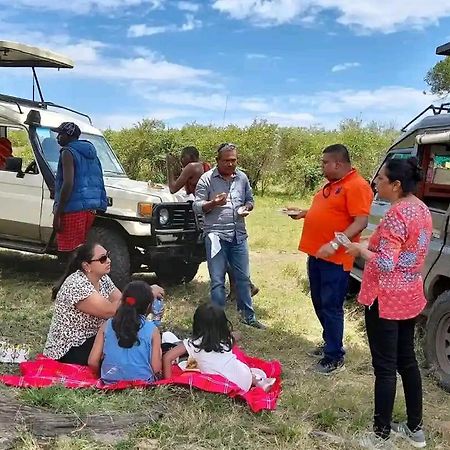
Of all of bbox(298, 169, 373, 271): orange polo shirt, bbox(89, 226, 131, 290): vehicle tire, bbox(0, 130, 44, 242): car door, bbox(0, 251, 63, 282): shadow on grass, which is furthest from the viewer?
bbox(0, 251, 63, 282): shadow on grass

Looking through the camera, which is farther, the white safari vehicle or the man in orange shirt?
the white safari vehicle

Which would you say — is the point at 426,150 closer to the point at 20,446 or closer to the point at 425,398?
the point at 425,398

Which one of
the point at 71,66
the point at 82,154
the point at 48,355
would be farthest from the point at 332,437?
the point at 71,66

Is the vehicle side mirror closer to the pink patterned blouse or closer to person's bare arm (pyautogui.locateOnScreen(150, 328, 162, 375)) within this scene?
person's bare arm (pyautogui.locateOnScreen(150, 328, 162, 375))

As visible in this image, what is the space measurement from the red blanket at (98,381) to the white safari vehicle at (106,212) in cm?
244

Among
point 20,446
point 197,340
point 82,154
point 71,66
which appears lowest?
point 20,446

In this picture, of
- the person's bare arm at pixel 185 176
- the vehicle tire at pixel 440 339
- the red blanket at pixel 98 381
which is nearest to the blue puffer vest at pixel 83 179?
the person's bare arm at pixel 185 176

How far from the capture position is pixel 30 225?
23.7 feet

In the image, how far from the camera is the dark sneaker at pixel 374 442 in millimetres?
3463

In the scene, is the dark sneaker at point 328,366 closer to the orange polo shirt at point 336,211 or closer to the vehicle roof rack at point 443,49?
the orange polo shirt at point 336,211

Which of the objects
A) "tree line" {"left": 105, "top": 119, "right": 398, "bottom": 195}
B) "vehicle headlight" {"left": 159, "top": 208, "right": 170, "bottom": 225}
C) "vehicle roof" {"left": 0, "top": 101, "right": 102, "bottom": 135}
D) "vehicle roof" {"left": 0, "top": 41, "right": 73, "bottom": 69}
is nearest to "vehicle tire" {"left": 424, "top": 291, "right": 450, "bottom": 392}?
"vehicle headlight" {"left": 159, "top": 208, "right": 170, "bottom": 225}

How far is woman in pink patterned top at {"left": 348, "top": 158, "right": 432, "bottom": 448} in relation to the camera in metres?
3.37

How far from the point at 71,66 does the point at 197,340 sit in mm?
5390

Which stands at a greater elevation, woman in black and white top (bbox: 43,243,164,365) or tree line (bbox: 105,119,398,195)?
tree line (bbox: 105,119,398,195)
